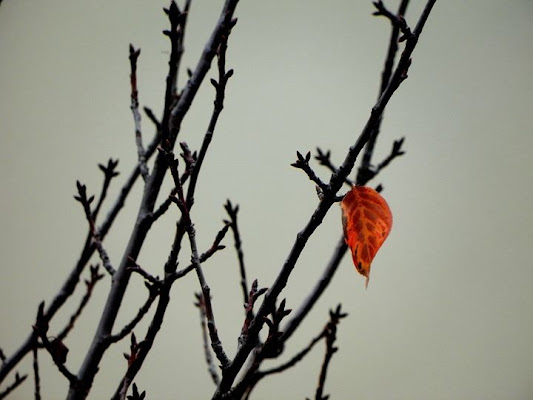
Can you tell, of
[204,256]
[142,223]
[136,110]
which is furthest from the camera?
[136,110]

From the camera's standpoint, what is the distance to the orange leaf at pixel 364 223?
814mm

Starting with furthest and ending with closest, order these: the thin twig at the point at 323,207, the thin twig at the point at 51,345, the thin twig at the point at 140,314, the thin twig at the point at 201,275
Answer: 1. the thin twig at the point at 140,314
2. the thin twig at the point at 51,345
3. the thin twig at the point at 201,275
4. the thin twig at the point at 323,207

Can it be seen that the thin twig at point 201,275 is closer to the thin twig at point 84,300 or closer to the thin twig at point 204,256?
the thin twig at point 204,256

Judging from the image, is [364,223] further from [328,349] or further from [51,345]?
[51,345]

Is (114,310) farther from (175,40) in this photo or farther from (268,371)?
(175,40)

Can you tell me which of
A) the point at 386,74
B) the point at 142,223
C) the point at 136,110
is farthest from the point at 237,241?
the point at 386,74

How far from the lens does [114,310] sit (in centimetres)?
126

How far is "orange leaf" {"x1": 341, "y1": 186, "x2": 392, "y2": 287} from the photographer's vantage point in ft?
2.67

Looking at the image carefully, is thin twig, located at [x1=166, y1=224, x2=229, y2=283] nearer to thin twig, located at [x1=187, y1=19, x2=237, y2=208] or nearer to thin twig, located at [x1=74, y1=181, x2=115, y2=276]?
thin twig, located at [x1=187, y1=19, x2=237, y2=208]

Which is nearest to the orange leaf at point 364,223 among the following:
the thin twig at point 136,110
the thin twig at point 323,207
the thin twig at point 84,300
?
the thin twig at point 323,207

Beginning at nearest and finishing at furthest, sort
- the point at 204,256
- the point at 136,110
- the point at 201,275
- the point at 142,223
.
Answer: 1. the point at 201,275
2. the point at 204,256
3. the point at 142,223
4. the point at 136,110

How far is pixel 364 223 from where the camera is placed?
0.84m

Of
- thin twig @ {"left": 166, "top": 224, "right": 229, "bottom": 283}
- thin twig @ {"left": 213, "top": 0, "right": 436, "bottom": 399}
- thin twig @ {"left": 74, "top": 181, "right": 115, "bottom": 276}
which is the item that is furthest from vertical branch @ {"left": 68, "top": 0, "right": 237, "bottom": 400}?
thin twig @ {"left": 213, "top": 0, "right": 436, "bottom": 399}

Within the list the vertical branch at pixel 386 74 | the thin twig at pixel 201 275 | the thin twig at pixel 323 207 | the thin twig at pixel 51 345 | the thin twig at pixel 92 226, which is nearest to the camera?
the thin twig at pixel 323 207
